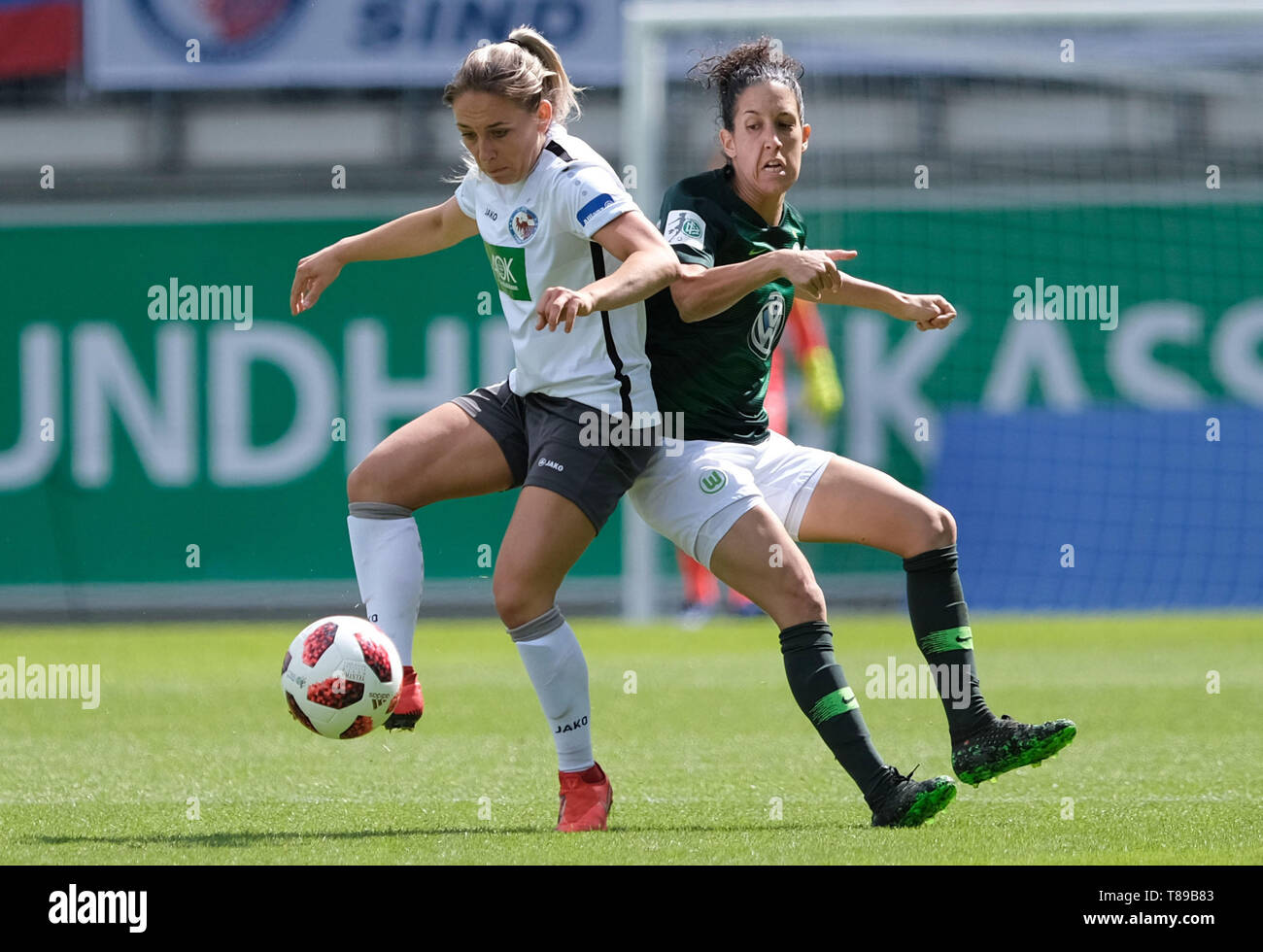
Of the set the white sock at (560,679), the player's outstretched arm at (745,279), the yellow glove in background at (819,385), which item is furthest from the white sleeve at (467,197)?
the yellow glove in background at (819,385)

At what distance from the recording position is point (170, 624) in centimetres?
1195

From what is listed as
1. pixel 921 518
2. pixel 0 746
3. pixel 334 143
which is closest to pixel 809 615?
pixel 921 518

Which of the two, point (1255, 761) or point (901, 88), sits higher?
point (901, 88)

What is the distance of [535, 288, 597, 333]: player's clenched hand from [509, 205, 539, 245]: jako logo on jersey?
562mm

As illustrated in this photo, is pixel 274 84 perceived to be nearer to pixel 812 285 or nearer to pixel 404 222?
pixel 404 222

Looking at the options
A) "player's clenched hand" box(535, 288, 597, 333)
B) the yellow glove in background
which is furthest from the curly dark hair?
the yellow glove in background

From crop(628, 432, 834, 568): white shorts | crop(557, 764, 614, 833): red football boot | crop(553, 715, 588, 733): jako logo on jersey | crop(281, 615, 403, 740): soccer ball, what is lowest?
crop(557, 764, 614, 833): red football boot

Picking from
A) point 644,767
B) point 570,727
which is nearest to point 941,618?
point 570,727

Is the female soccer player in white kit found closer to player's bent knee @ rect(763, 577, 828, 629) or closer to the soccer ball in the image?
the soccer ball

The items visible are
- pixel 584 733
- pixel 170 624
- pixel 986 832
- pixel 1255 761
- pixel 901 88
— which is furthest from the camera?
pixel 901 88

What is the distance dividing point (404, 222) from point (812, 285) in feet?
4.29

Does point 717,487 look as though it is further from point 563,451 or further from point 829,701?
point 829,701

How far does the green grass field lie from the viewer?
4004 millimetres

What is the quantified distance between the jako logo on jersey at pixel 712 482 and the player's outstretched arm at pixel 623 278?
52cm
